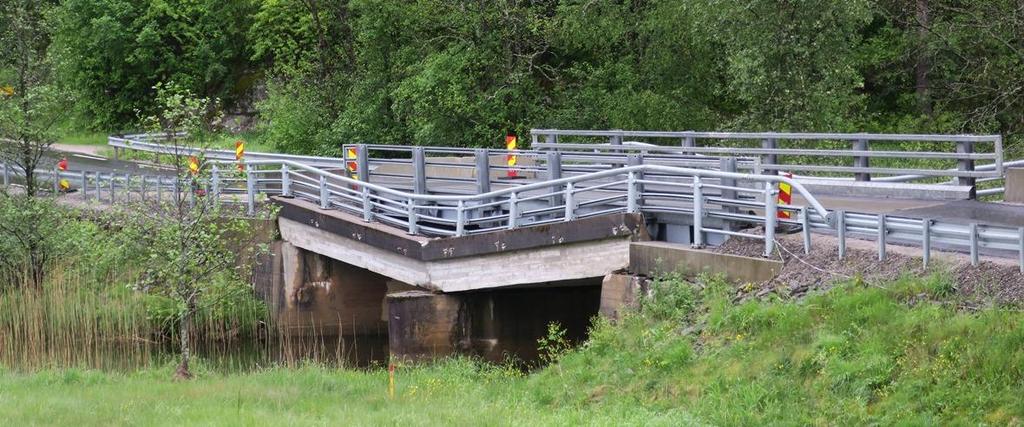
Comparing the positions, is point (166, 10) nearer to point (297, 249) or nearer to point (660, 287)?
point (297, 249)

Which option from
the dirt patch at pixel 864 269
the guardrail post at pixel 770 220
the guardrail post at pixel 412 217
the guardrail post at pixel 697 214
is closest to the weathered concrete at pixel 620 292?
the guardrail post at pixel 697 214

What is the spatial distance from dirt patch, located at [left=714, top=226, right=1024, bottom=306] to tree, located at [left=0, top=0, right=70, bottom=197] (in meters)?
14.5

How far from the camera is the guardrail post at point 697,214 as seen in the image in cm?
1642

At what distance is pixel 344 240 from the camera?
23969mm

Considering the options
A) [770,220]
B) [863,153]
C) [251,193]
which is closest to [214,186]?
[251,193]

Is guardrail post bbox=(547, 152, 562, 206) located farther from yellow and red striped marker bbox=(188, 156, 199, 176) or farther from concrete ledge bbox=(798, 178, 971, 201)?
yellow and red striped marker bbox=(188, 156, 199, 176)

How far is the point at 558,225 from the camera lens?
18406 millimetres

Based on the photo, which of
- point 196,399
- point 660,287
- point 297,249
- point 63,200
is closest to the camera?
point 196,399

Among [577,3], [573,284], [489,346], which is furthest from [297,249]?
[577,3]

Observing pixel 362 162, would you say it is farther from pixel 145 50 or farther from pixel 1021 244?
pixel 145 50

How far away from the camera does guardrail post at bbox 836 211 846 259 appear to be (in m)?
14.6

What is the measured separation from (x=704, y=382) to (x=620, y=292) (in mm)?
3831

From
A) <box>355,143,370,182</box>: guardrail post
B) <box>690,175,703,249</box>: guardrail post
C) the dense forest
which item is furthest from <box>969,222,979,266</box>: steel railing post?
<box>355,143,370,182</box>: guardrail post

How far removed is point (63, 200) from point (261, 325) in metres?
9.37
